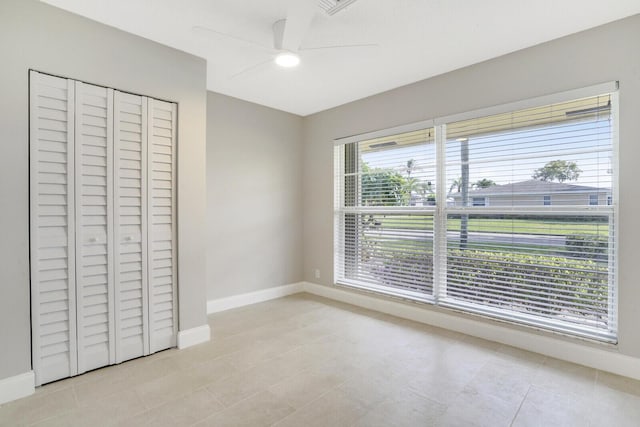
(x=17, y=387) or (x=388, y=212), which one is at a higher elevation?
(x=388, y=212)

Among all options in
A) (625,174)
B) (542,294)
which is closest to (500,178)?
(625,174)

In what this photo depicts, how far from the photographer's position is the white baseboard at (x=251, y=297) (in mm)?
3746

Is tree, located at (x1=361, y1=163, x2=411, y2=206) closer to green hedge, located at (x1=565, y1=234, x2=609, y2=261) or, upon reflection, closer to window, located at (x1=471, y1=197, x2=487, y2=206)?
window, located at (x1=471, y1=197, x2=487, y2=206)

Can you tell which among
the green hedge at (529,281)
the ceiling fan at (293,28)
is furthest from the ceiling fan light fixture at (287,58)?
the green hedge at (529,281)

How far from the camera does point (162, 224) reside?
2.70 meters

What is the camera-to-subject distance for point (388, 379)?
2256 millimetres

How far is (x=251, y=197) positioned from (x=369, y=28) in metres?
2.44

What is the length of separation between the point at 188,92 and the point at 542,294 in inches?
138

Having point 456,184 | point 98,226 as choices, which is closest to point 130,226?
point 98,226

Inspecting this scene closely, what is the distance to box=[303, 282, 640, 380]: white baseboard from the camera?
7.64 ft

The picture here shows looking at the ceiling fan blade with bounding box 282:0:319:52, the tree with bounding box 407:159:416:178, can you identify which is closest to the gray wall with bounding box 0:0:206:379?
the ceiling fan blade with bounding box 282:0:319:52

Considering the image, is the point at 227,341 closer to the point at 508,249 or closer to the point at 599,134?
the point at 508,249

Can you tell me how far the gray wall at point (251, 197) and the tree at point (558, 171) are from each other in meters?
2.97

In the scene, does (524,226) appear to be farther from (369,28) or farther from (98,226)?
(98,226)
